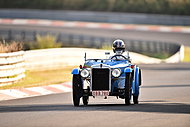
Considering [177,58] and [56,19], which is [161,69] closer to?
[177,58]

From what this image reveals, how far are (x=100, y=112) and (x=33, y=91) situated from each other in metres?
6.07

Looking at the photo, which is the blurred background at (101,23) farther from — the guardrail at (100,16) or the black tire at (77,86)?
the black tire at (77,86)

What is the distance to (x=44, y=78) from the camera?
20.8 metres

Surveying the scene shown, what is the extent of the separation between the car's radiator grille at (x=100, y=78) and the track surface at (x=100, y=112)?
1.45 ft

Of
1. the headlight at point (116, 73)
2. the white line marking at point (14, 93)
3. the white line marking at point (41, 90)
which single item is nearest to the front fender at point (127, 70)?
the headlight at point (116, 73)

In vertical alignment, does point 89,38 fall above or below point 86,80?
above

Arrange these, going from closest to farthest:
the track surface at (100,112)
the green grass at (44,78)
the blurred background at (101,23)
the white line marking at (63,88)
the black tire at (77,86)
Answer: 1. the track surface at (100,112)
2. the black tire at (77,86)
3. the white line marking at (63,88)
4. the green grass at (44,78)
5. the blurred background at (101,23)

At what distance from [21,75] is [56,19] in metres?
32.0

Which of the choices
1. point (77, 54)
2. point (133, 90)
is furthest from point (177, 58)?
point (133, 90)

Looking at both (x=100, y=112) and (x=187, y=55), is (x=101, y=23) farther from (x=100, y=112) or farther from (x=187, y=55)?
(x=100, y=112)

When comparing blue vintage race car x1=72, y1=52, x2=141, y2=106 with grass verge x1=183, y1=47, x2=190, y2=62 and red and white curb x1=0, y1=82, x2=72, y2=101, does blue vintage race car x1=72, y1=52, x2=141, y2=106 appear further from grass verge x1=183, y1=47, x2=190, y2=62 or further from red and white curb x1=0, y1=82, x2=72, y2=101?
grass verge x1=183, y1=47, x2=190, y2=62

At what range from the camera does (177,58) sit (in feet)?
104

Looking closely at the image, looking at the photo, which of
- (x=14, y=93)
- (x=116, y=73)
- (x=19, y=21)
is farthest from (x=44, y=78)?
(x=19, y=21)

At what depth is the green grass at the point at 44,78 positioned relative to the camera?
61.0 ft
